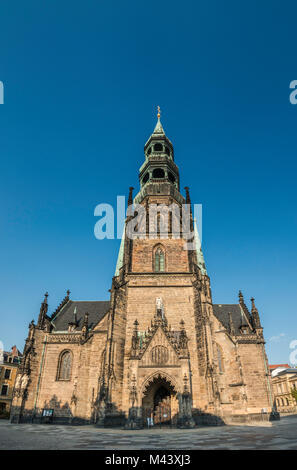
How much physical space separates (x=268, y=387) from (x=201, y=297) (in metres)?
13.1

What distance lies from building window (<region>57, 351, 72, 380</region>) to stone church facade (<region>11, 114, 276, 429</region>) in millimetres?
100

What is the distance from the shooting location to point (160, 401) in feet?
74.8

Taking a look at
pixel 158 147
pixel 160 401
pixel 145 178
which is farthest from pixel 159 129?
pixel 160 401

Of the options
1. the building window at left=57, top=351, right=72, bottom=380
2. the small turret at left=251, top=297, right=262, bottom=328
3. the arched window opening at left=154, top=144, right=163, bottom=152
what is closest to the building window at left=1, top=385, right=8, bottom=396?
the building window at left=57, top=351, right=72, bottom=380

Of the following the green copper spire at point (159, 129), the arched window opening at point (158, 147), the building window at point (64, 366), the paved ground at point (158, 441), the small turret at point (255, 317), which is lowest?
the paved ground at point (158, 441)

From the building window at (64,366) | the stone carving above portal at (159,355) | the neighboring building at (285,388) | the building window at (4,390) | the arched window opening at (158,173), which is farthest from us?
the neighboring building at (285,388)

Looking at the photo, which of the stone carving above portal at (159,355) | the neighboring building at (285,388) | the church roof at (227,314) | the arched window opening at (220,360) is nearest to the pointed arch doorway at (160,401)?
the stone carving above portal at (159,355)

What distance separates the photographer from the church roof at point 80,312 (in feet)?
112

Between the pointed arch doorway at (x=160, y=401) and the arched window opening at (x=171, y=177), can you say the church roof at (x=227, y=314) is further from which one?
the arched window opening at (x=171, y=177)

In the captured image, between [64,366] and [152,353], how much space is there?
13006 millimetres

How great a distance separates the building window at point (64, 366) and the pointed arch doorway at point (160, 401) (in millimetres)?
10904

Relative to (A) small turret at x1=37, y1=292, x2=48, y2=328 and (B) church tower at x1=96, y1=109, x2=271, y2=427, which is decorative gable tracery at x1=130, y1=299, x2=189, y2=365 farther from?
(A) small turret at x1=37, y1=292, x2=48, y2=328

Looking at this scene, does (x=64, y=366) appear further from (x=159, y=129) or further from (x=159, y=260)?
(x=159, y=129)

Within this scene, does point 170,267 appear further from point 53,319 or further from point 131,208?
point 53,319
